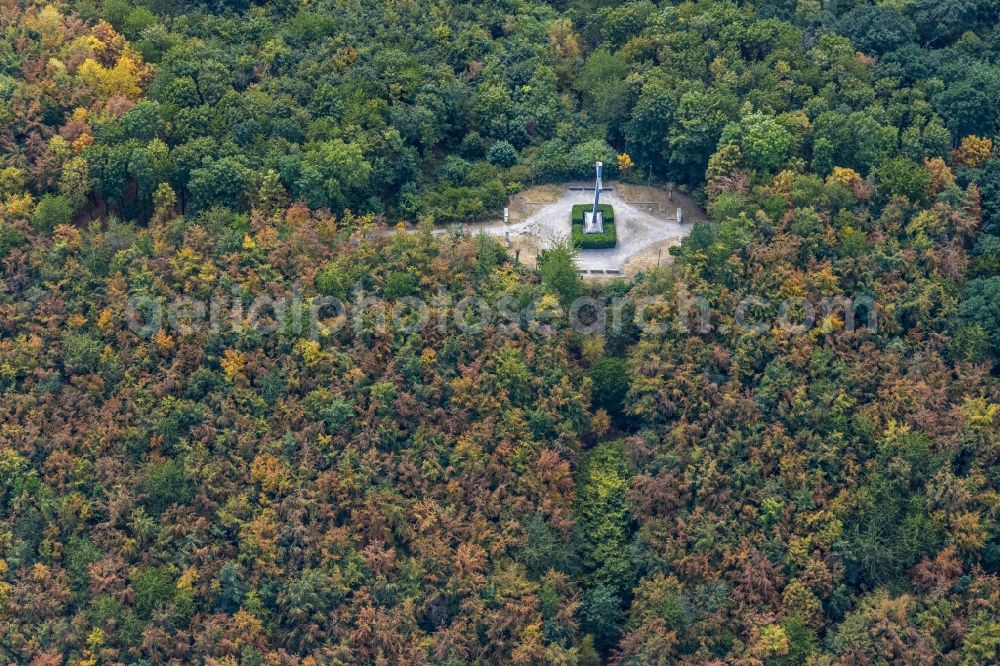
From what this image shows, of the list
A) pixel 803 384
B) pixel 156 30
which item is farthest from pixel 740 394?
pixel 156 30

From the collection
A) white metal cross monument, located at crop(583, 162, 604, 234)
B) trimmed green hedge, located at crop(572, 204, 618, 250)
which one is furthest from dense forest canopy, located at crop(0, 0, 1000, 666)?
white metal cross monument, located at crop(583, 162, 604, 234)

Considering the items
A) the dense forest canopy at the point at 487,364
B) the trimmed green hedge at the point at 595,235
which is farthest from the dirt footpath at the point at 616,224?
the dense forest canopy at the point at 487,364

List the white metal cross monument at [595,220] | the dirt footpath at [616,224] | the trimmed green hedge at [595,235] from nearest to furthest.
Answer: the dirt footpath at [616,224]
the trimmed green hedge at [595,235]
the white metal cross monument at [595,220]

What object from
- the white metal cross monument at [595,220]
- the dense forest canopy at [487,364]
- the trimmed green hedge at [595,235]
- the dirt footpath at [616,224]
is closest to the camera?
the dense forest canopy at [487,364]

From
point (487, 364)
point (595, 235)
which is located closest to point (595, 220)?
point (595, 235)

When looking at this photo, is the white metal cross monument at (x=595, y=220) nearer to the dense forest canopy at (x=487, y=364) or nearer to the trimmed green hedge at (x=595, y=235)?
the trimmed green hedge at (x=595, y=235)

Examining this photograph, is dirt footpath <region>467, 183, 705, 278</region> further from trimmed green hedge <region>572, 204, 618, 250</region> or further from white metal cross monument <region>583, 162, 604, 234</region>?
white metal cross monument <region>583, 162, 604, 234</region>
